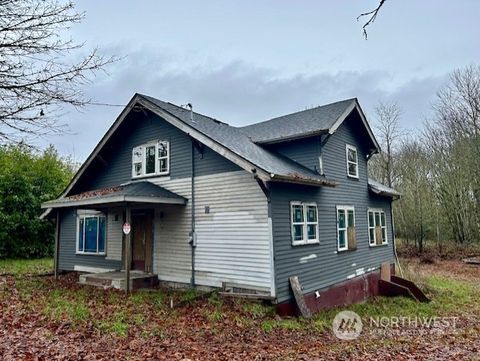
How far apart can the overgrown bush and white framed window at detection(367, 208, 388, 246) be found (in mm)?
16683

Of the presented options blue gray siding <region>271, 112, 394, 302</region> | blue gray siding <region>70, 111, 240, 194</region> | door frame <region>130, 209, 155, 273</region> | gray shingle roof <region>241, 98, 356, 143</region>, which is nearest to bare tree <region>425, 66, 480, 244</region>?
blue gray siding <region>271, 112, 394, 302</region>

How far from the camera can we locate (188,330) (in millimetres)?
7742

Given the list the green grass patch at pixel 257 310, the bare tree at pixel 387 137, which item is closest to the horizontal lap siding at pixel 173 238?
the green grass patch at pixel 257 310

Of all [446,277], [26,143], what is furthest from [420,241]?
[26,143]

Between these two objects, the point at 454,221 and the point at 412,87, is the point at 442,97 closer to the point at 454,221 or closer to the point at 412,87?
the point at 412,87

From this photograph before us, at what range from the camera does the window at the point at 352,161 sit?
1397 cm

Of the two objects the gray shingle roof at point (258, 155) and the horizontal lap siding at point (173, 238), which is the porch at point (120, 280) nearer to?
the horizontal lap siding at point (173, 238)

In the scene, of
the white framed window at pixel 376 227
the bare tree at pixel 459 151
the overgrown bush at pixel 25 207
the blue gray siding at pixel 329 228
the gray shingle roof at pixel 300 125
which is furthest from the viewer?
the bare tree at pixel 459 151

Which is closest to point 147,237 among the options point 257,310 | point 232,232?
point 232,232

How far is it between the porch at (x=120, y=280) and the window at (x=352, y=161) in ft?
26.5

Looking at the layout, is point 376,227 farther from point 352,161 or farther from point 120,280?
point 120,280

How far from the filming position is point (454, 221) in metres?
28.4

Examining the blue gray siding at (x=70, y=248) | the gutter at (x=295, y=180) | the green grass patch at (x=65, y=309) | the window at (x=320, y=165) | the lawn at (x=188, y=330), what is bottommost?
the lawn at (x=188, y=330)

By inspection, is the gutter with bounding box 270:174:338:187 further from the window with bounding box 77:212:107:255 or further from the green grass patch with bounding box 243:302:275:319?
the window with bounding box 77:212:107:255
